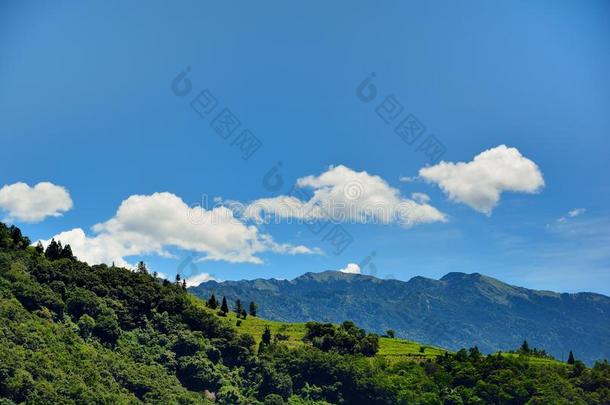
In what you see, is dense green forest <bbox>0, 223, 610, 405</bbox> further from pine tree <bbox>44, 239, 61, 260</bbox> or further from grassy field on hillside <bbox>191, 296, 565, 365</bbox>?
grassy field on hillside <bbox>191, 296, 565, 365</bbox>

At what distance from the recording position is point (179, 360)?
398 ft

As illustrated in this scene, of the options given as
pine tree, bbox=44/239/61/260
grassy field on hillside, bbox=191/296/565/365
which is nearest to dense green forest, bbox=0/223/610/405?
pine tree, bbox=44/239/61/260

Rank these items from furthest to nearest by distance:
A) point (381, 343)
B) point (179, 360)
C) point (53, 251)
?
point (381, 343) → point (53, 251) → point (179, 360)

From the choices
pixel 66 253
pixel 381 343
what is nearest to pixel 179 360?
pixel 66 253

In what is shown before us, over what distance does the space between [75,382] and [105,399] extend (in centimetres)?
580

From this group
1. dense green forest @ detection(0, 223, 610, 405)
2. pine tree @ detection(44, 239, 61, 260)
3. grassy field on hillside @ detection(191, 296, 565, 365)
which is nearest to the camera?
dense green forest @ detection(0, 223, 610, 405)

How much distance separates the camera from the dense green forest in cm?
9738

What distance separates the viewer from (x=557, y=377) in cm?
13712

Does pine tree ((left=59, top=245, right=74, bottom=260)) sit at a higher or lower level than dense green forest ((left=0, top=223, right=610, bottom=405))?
higher

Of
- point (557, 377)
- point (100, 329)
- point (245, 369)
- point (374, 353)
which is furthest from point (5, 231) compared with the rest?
point (557, 377)

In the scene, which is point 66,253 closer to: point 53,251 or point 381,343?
point 53,251

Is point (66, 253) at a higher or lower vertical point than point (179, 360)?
higher

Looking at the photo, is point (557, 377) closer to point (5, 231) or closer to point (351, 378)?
point (351, 378)

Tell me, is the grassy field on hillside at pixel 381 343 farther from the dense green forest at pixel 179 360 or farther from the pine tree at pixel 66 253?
the pine tree at pixel 66 253
